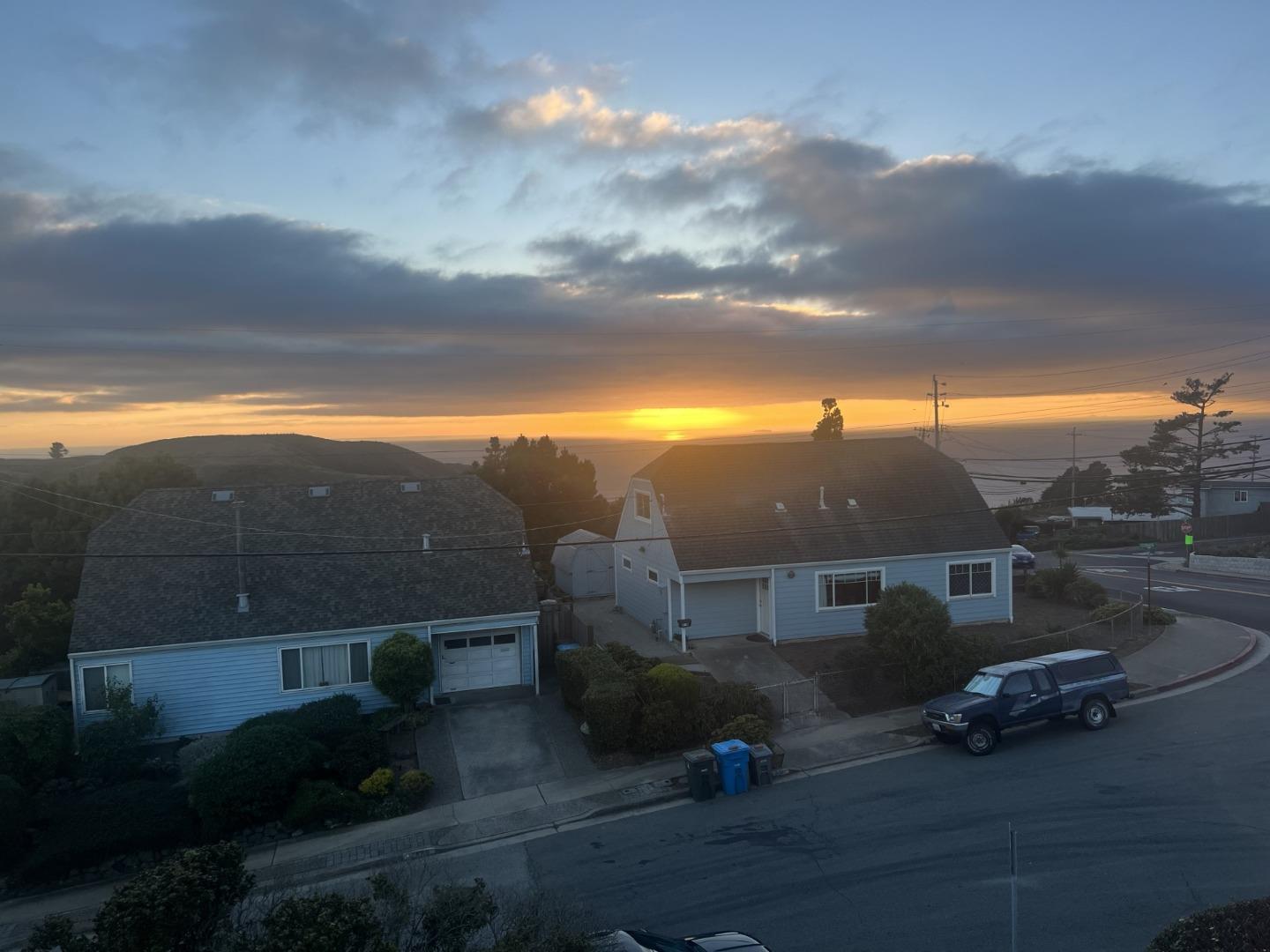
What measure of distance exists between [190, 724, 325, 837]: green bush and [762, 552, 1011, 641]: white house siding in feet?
47.0

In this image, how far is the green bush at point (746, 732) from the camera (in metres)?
19.8

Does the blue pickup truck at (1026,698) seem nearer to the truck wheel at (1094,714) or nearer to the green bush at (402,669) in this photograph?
the truck wheel at (1094,714)

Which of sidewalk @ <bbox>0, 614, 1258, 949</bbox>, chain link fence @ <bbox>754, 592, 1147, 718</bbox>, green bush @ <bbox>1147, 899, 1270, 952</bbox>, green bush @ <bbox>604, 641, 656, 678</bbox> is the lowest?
sidewalk @ <bbox>0, 614, 1258, 949</bbox>

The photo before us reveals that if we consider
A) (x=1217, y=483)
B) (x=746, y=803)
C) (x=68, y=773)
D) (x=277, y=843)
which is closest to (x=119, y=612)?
(x=68, y=773)

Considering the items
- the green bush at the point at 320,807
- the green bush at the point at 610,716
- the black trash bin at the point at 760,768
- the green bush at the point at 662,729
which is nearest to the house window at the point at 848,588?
the green bush at the point at 662,729

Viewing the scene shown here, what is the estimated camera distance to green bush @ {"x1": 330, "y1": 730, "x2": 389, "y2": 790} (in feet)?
64.1

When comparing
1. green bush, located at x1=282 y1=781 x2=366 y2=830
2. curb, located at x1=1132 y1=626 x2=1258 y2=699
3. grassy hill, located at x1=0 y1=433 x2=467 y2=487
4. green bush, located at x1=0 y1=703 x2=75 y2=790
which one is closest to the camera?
green bush, located at x1=282 y1=781 x2=366 y2=830

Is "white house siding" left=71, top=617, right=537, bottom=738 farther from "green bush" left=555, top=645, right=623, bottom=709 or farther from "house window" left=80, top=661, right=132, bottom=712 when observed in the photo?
"green bush" left=555, top=645, right=623, bottom=709

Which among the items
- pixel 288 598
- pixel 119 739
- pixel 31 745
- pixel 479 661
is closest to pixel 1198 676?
pixel 479 661

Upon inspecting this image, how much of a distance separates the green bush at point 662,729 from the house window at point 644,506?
11.5m

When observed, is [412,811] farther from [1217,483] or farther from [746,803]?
[1217,483]

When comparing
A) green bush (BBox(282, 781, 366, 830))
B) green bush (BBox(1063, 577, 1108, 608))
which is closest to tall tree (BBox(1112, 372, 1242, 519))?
green bush (BBox(1063, 577, 1108, 608))

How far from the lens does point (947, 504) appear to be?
32.0 metres

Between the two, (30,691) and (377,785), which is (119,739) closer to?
(30,691)
